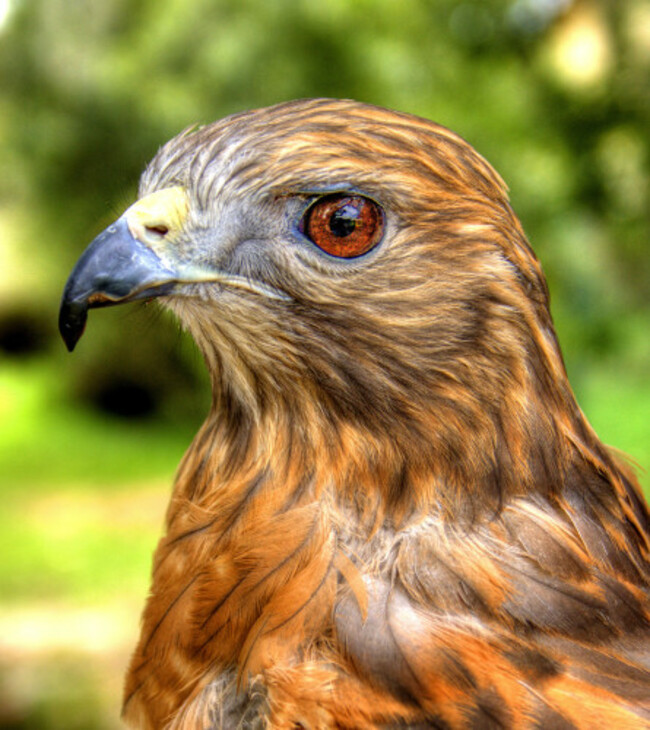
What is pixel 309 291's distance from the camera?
184cm

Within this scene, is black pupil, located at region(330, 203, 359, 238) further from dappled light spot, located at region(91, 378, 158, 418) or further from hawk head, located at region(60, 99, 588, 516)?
dappled light spot, located at region(91, 378, 158, 418)

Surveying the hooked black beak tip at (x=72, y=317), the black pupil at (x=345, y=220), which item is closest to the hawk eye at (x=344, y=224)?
the black pupil at (x=345, y=220)

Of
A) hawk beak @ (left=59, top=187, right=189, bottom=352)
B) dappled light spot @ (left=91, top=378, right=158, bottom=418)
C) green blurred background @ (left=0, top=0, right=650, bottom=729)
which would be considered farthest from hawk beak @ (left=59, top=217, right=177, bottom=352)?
dappled light spot @ (left=91, top=378, right=158, bottom=418)

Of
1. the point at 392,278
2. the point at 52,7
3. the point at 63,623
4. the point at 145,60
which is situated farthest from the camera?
the point at 52,7

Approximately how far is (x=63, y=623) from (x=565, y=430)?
5358mm

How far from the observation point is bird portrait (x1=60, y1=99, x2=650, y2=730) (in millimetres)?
1751

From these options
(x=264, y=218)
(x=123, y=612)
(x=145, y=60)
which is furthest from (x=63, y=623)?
(x=264, y=218)

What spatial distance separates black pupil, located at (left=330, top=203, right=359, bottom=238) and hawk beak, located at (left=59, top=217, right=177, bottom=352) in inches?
13.7

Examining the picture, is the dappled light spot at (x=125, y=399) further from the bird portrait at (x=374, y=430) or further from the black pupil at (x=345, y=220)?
the black pupil at (x=345, y=220)

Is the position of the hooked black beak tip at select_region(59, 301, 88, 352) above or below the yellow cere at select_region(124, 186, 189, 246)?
below

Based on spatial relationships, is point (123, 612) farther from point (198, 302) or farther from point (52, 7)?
point (52, 7)

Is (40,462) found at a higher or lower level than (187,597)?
lower

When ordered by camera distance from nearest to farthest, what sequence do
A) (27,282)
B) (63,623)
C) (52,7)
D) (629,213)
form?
(63,623)
(629,213)
(52,7)
(27,282)

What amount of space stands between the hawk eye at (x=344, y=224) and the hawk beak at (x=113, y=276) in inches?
12.2
